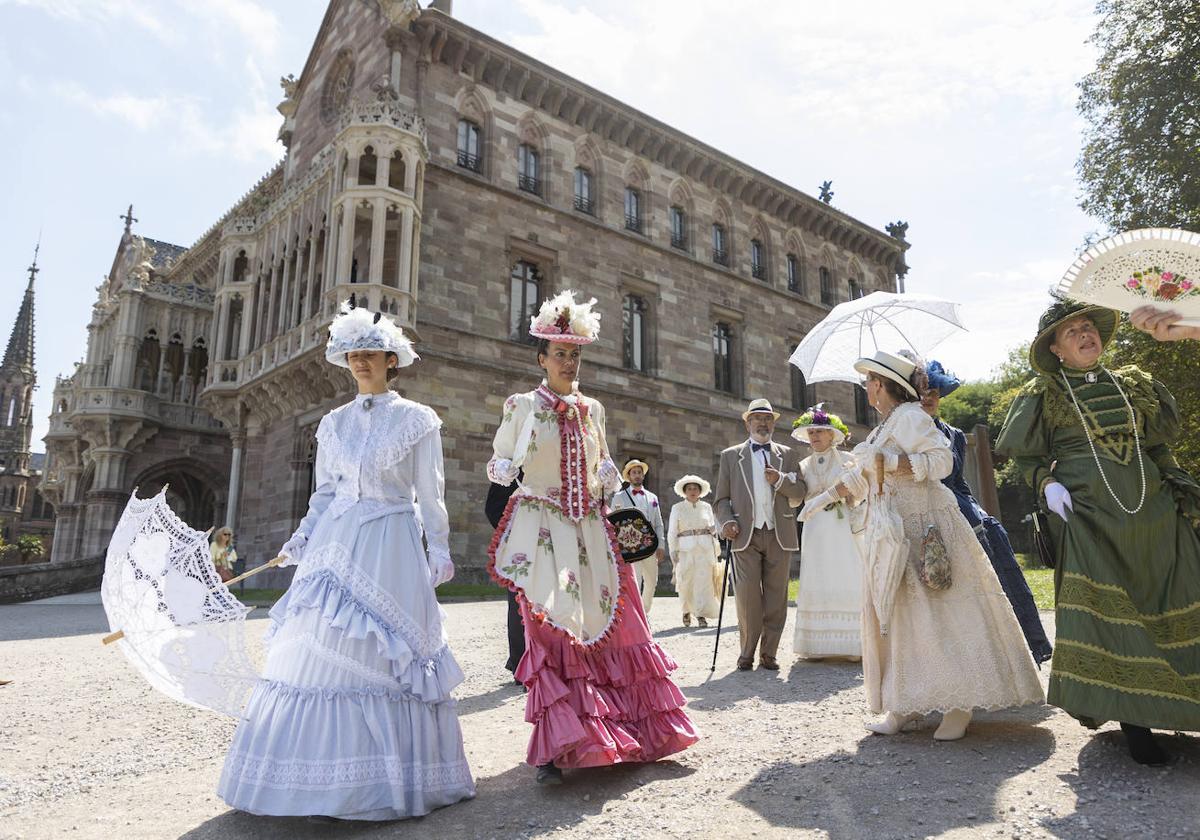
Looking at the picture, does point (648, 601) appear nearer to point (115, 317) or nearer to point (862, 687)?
point (862, 687)

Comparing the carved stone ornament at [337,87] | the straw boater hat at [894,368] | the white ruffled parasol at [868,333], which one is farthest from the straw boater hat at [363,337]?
the carved stone ornament at [337,87]

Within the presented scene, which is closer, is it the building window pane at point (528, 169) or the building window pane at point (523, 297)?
the building window pane at point (523, 297)

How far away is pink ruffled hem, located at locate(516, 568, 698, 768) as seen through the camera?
3529 mm

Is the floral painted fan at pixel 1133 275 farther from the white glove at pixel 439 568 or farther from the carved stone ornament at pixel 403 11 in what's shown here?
the carved stone ornament at pixel 403 11

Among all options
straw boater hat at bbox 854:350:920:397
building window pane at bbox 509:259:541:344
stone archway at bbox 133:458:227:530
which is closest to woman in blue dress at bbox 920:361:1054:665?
straw boater hat at bbox 854:350:920:397

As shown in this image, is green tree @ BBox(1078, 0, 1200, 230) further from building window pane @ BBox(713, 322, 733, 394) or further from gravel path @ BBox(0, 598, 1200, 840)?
gravel path @ BBox(0, 598, 1200, 840)

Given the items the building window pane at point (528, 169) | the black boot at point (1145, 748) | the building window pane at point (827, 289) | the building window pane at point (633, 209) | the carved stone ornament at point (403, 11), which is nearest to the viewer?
the black boot at point (1145, 748)

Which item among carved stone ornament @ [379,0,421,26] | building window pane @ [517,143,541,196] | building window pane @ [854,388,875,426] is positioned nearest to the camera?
carved stone ornament @ [379,0,421,26]

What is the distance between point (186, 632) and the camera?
3209mm

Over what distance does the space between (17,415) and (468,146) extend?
194 ft

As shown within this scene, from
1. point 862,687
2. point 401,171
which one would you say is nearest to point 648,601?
point 862,687

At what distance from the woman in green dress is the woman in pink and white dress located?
6.23ft

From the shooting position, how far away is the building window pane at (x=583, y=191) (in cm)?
2173

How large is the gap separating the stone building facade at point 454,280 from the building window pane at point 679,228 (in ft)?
0.32
